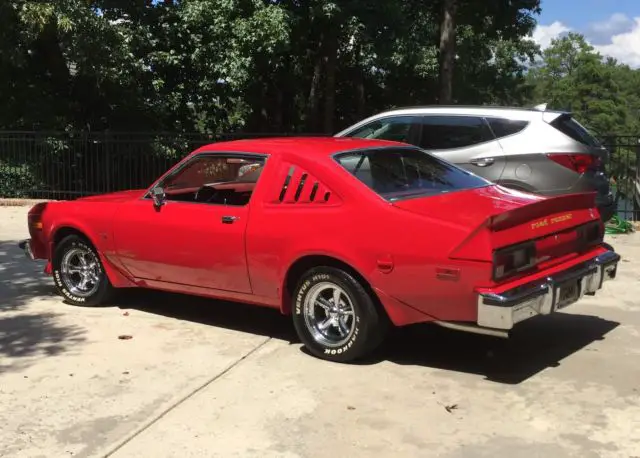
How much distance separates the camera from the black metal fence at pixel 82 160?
1622cm

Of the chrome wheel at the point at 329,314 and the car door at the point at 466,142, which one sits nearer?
the chrome wheel at the point at 329,314

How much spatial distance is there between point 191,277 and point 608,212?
18.2 feet

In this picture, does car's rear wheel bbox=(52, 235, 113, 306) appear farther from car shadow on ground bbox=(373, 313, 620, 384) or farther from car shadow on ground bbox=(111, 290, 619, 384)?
car shadow on ground bbox=(373, 313, 620, 384)

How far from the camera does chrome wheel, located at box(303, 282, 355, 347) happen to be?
500 centimetres

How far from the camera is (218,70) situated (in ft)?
55.5

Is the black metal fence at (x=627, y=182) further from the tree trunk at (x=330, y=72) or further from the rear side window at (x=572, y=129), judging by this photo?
the tree trunk at (x=330, y=72)

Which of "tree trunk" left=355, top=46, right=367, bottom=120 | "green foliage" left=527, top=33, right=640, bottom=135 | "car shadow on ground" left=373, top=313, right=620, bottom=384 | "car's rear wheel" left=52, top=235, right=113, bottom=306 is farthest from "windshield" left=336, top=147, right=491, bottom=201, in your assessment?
"green foliage" left=527, top=33, right=640, bottom=135

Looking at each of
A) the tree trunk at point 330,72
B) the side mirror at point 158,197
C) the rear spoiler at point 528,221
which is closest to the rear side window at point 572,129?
the rear spoiler at point 528,221

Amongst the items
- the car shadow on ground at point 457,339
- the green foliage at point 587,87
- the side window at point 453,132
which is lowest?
the car shadow on ground at point 457,339

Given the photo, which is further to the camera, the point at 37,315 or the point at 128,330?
the point at 37,315

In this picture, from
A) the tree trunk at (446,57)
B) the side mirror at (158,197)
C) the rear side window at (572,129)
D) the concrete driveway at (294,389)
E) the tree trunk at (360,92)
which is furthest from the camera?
the tree trunk at (360,92)

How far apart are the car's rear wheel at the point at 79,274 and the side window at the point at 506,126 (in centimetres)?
472

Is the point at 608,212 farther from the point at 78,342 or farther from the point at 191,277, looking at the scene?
the point at 78,342

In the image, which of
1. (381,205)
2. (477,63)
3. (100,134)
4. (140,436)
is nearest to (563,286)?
(381,205)
